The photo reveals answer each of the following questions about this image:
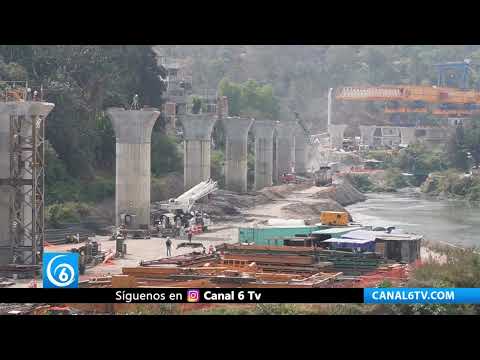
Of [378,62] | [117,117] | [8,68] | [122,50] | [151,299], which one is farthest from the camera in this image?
[378,62]

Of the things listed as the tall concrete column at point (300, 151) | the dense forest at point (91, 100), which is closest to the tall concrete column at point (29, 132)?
the dense forest at point (91, 100)

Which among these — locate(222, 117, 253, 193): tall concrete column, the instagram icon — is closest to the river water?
locate(222, 117, 253, 193): tall concrete column

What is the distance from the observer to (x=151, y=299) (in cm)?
1198

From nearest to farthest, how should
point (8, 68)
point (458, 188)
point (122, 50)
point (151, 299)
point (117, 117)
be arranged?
point (151, 299) < point (117, 117) < point (8, 68) < point (122, 50) < point (458, 188)

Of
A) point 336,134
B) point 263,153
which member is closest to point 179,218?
point 263,153

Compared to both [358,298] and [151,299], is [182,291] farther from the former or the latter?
[358,298]

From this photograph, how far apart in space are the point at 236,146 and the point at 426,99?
102 ft

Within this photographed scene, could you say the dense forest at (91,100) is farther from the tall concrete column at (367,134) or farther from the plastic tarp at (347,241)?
the plastic tarp at (347,241)

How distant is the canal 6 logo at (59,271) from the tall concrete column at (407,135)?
172 ft

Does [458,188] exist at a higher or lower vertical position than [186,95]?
lower

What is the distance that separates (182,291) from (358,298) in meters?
1.93

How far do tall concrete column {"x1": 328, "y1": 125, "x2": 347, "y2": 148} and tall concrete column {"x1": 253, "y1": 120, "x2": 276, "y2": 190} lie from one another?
20.7m

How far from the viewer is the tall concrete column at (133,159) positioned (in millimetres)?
24656

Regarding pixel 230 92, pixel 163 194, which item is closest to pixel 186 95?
pixel 230 92
